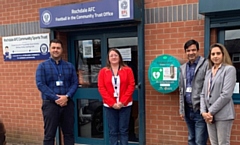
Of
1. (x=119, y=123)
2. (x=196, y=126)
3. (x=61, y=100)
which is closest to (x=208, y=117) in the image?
(x=196, y=126)

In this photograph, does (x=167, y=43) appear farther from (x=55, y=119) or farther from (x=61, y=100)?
(x=55, y=119)

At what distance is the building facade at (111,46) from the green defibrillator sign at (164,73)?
225 mm

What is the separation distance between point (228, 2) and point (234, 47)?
70 cm

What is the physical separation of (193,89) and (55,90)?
1.89 meters

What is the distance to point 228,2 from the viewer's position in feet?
10.9

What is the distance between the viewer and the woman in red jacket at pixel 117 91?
3776 millimetres

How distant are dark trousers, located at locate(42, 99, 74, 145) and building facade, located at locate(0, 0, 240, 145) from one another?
944 millimetres

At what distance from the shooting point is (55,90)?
148 inches

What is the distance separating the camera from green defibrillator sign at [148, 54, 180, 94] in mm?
3748

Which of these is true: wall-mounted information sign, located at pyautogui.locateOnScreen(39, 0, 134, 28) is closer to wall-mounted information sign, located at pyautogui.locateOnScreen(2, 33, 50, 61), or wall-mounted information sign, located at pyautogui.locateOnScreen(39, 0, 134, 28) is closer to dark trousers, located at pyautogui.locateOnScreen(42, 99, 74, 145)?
wall-mounted information sign, located at pyautogui.locateOnScreen(2, 33, 50, 61)

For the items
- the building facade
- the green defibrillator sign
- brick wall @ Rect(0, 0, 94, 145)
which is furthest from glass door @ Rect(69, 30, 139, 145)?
the green defibrillator sign

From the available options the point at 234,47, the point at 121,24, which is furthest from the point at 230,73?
the point at 121,24

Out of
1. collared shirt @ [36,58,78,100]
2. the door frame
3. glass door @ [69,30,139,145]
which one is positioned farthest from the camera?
glass door @ [69,30,139,145]

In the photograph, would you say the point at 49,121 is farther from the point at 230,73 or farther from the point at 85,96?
the point at 230,73
